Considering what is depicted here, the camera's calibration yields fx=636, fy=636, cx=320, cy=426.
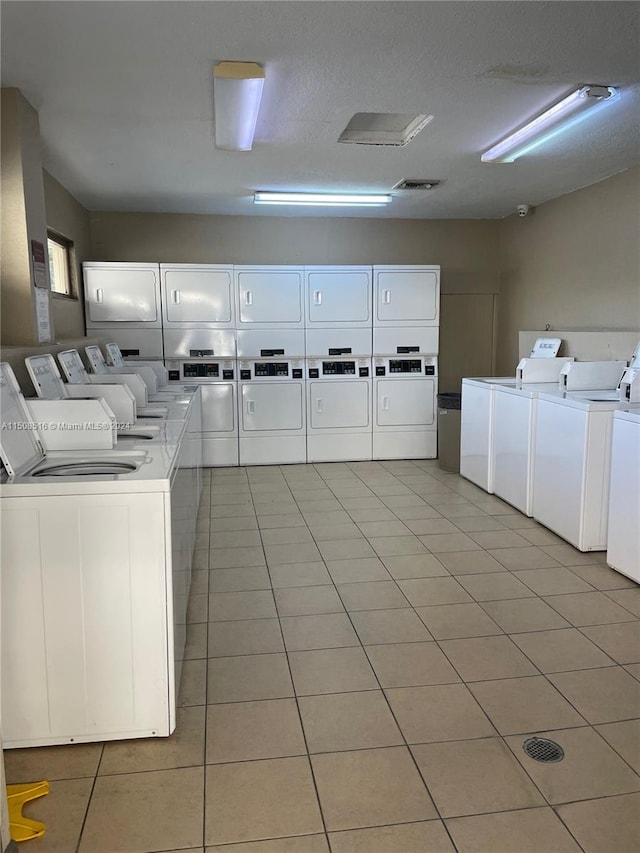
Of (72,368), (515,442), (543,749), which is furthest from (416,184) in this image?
(543,749)

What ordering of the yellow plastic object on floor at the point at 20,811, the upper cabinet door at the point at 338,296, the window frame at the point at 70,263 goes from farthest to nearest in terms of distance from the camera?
the upper cabinet door at the point at 338,296
the window frame at the point at 70,263
the yellow plastic object on floor at the point at 20,811

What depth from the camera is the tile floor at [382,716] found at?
5.94ft

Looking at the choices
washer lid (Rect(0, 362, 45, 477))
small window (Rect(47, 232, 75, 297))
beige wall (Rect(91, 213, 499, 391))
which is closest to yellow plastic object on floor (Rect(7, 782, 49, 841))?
washer lid (Rect(0, 362, 45, 477))

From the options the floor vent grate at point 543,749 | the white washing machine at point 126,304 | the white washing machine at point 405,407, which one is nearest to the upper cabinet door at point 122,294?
the white washing machine at point 126,304

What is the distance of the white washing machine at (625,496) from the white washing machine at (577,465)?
18cm

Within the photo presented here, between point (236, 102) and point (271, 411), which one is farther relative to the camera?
point (271, 411)

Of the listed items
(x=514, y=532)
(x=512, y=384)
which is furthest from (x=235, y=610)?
(x=512, y=384)

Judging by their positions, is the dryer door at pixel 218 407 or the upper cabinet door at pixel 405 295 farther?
the upper cabinet door at pixel 405 295

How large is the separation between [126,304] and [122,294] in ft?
0.33

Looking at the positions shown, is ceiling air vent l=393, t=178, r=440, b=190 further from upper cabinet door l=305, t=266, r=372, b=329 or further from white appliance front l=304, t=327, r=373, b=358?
white appliance front l=304, t=327, r=373, b=358

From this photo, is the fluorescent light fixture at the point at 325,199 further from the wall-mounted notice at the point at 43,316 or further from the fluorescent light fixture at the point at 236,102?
the wall-mounted notice at the point at 43,316

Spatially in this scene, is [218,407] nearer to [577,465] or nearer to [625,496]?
[577,465]

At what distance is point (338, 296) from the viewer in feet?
21.5

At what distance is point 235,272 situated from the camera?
6.35m
